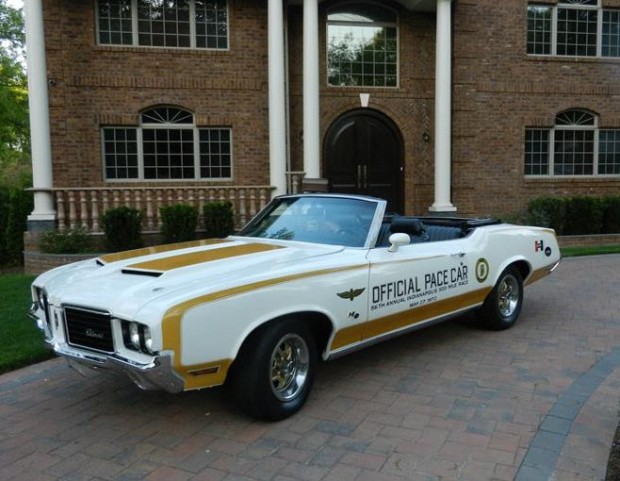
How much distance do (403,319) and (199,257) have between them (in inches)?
70.4

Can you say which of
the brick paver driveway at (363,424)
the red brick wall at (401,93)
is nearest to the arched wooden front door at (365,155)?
the red brick wall at (401,93)

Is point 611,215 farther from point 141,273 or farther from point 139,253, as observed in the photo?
point 141,273

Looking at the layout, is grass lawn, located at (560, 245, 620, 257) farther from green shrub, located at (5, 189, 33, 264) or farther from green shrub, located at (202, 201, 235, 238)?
green shrub, located at (5, 189, 33, 264)

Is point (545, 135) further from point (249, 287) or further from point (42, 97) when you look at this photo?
point (249, 287)

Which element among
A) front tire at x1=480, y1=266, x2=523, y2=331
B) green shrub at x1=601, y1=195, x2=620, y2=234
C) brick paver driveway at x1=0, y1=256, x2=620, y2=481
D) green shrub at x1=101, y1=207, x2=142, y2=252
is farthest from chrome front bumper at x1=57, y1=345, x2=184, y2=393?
green shrub at x1=601, y1=195, x2=620, y2=234

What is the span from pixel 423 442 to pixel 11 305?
5827mm

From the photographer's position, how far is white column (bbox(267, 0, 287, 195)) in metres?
12.6

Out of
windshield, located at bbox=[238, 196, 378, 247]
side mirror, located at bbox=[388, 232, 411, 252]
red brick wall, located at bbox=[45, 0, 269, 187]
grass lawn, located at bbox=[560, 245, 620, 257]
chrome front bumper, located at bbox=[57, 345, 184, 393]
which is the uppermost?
red brick wall, located at bbox=[45, 0, 269, 187]

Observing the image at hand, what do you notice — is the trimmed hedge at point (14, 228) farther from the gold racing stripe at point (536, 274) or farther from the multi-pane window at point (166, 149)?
the gold racing stripe at point (536, 274)

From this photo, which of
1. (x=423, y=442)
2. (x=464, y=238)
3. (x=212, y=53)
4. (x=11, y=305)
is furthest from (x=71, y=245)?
(x=423, y=442)

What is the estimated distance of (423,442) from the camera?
11.7 ft

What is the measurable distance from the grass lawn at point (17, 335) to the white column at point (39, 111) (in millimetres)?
4042

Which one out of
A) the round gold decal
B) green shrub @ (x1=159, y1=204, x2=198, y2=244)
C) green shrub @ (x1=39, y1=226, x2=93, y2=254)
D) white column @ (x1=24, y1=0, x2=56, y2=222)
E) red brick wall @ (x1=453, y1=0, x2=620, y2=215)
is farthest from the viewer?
red brick wall @ (x1=453, y1=0, x2=620, y2=215)

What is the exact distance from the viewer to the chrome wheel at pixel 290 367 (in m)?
3.93
